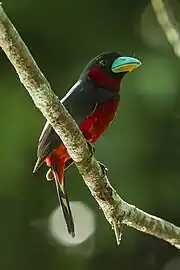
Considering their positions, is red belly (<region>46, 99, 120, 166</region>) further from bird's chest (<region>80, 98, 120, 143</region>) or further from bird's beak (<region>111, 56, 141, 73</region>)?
bird's beak (<region>111, 56, 141, 73</region>)

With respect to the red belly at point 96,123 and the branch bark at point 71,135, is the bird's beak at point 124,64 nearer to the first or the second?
the red belly at point 96,123

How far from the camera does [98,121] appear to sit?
2590 millimetres

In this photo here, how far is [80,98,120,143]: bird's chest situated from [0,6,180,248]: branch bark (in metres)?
0.32

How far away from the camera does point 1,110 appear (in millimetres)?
3477

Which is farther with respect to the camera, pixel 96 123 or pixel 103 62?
pixel 103 62

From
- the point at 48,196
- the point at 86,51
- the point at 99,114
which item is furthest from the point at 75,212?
the point at 99,114

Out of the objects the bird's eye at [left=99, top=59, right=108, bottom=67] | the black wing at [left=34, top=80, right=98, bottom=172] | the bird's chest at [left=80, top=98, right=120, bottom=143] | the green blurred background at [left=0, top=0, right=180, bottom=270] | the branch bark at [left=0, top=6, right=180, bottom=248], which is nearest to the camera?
the branch bark at [left=0, top=6, right=180, bottom=248]

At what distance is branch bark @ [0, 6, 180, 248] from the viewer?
1725 mm

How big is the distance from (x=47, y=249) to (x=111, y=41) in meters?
1.01

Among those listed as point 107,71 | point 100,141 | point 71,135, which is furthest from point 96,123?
point 100,141

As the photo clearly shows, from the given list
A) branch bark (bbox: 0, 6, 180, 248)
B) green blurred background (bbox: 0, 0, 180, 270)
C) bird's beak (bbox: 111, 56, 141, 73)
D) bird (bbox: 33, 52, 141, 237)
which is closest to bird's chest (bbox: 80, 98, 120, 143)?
bird (bbox: 33, 52, 141, 237)

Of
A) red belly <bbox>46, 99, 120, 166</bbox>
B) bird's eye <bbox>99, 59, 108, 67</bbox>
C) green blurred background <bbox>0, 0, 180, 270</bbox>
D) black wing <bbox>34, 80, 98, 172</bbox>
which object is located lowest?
green blurred background <bbox>0, 0, 180, 270</bbox>

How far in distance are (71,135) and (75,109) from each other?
56cm

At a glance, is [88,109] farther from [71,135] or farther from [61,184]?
[71,135]
